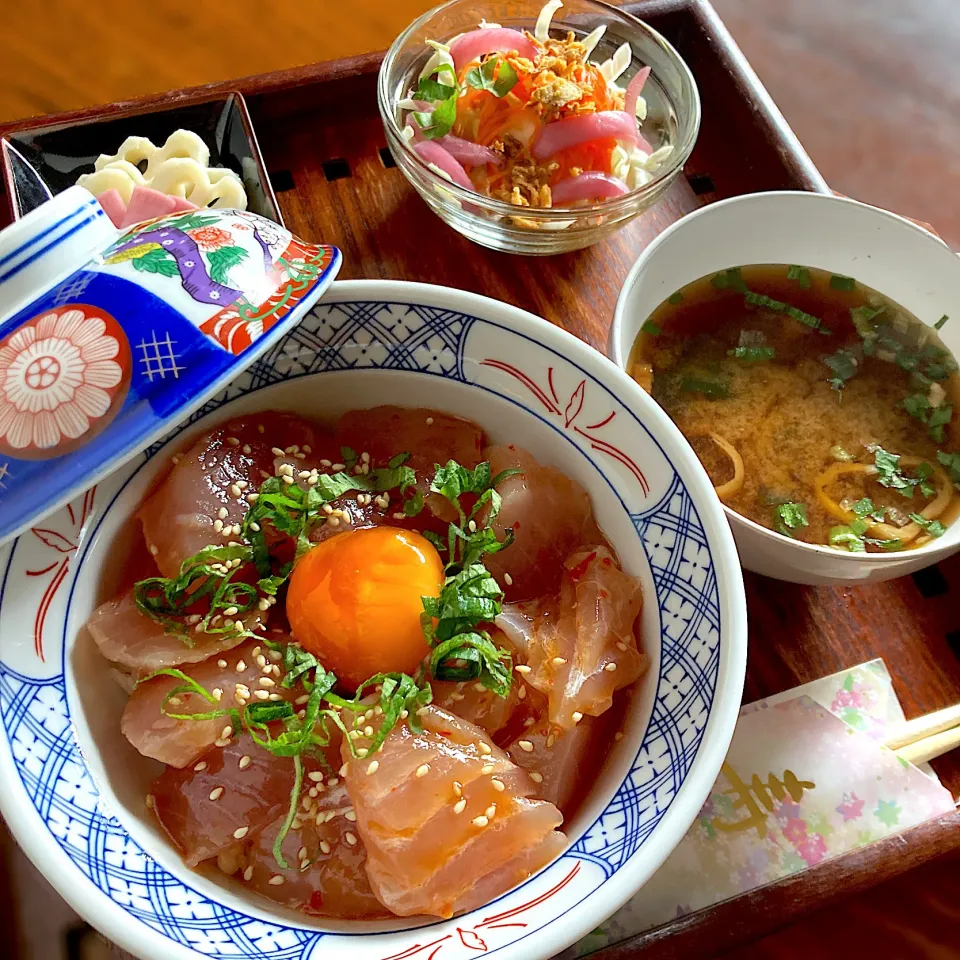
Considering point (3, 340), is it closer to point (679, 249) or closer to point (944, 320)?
point (679, 249)

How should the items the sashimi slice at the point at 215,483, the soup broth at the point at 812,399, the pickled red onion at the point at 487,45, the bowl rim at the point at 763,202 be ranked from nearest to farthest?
1. the sashimi slice at the point at 215,483
2. the bowl rim at the point at 763,202
3. the soup broth at the point at 812,399
4. the pickled red onion at the point at 487,45

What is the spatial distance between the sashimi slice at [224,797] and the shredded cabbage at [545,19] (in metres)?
1.83

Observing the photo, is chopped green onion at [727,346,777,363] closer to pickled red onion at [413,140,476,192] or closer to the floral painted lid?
pickled red onion at [413,140,476,192]

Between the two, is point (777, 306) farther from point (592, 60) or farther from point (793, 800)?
point (793, 800)

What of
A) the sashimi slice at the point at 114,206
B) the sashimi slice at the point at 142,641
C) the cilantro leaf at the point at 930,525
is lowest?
the cilantro leaf at the point at 930,525

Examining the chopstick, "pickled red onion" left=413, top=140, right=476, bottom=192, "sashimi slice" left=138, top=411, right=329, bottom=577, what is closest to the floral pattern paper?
the chopstick

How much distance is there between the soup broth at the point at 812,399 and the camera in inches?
63.4

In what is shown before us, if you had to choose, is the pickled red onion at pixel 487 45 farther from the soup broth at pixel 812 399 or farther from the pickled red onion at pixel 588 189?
the soup broth at pixel 812 399

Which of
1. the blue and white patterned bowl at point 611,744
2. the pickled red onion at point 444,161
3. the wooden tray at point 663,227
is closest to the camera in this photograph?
the blue and white patterned bowl at point 611,744

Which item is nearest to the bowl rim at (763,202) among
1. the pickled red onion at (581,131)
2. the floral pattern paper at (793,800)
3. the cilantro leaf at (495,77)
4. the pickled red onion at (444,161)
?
the floral pattern paper at (793,800)

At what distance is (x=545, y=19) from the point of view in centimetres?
212

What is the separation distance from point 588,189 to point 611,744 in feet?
4.10

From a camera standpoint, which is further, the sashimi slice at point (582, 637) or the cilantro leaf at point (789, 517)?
the cilantro leaf at point (789, 517)

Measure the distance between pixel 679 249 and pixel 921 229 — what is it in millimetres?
488
